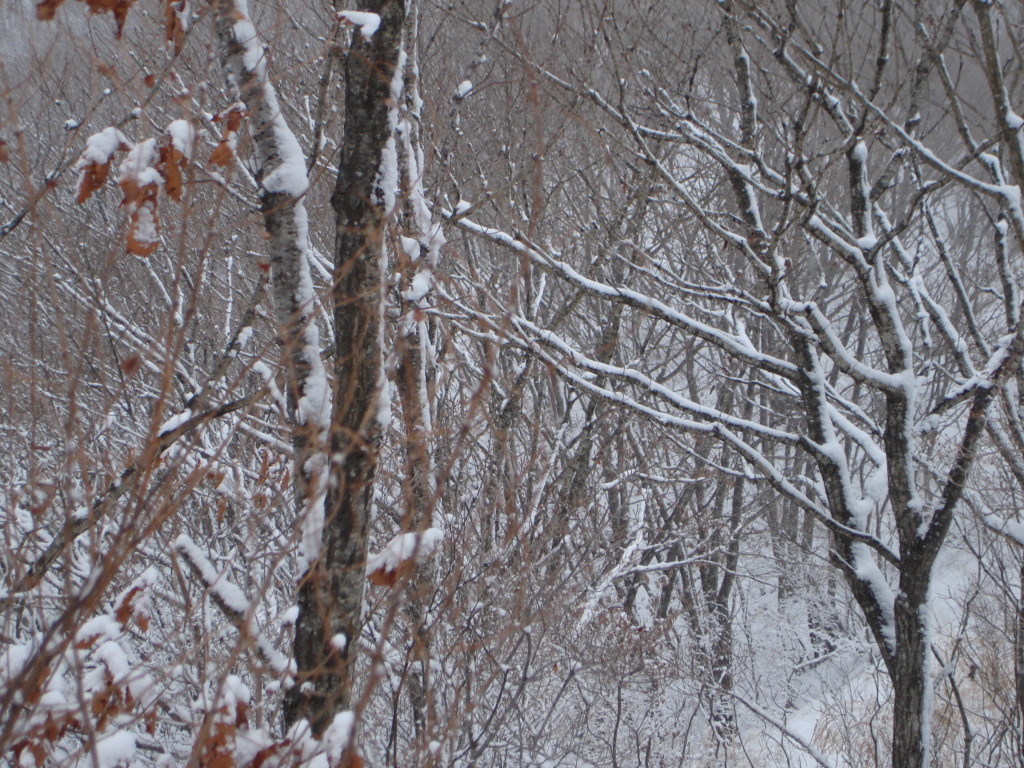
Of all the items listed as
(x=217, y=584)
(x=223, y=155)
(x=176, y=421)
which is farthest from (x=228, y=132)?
(x=217, y=584)

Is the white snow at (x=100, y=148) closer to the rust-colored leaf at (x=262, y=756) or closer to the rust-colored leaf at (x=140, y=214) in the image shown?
the rust-colored leaf at (x=140, y=214)

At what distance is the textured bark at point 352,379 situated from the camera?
2.06 metres

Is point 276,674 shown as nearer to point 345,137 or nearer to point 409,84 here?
point 345,137

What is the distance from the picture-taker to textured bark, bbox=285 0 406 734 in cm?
206

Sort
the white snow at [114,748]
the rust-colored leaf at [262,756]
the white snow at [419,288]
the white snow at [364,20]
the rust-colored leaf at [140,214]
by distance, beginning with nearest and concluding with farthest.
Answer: the white snow at [114,748] → the rust-colored leaf at [262,756] → the rust-colored leaf at [140,214] → the white snow at [364,20] → the white snow at [419,288]

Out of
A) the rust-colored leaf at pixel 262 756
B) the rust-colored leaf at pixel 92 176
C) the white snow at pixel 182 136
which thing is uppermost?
the white snow at pixel 182 136

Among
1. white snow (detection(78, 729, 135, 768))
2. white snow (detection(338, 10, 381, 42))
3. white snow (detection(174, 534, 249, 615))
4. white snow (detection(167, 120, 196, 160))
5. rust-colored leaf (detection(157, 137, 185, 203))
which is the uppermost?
white snow (detection(338, 10, 381, 42))

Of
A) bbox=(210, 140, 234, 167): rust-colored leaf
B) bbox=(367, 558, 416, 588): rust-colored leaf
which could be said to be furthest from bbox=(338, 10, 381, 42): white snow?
bbox=(367, 558, 416, 588): rust-colored leaf

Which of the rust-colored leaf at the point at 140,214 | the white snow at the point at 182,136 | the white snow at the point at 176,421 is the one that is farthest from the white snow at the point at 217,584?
the white snow at the point at 182,136

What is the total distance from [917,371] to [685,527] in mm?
7529

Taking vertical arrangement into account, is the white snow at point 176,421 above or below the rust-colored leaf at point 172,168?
below

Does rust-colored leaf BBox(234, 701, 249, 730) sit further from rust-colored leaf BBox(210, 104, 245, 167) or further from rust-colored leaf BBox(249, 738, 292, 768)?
rust-colored leaf BBox(210, 104, 245, 167)

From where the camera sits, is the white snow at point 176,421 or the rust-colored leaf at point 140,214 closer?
the rust-colored leaf at point 140,214

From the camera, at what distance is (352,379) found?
2.01 m
